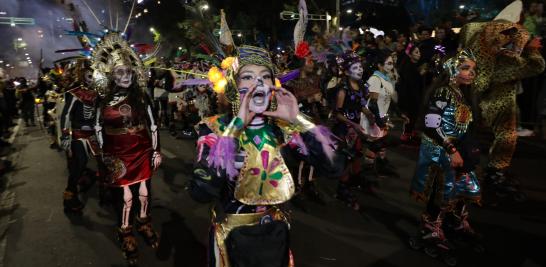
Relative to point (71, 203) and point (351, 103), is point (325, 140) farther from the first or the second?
point (71, 203)

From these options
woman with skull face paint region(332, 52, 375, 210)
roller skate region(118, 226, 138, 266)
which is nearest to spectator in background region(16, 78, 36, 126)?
roller skate region(118, 226, 138, 266)

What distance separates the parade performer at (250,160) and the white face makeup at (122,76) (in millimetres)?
1910

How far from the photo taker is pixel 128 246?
169 inches

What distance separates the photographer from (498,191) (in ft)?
20.0

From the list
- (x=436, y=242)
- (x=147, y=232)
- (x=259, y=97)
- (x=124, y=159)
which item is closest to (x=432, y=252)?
(x=436, y=242)

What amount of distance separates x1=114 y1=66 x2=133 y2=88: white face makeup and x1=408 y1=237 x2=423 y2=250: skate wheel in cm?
354

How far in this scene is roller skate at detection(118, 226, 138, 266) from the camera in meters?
4.29

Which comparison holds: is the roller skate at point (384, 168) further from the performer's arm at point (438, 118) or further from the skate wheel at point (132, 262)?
the skate wheel at point (132, 262)

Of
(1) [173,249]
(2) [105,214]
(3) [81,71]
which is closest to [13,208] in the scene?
(2) [105,214]

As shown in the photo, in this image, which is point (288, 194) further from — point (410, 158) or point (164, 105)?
point (164, 105)

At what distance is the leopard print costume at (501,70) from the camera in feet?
18.1

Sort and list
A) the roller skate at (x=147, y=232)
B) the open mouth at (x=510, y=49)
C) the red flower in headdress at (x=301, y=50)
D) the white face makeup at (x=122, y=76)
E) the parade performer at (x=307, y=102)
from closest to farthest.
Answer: the red flower in headdress at (x=301, y=50) → the white face makeup at (x=122, y=76) → the roller skate at (x=147, y=232) → the open mouth at (x=510, y=49) → the parade performer at (x=307, y=102)

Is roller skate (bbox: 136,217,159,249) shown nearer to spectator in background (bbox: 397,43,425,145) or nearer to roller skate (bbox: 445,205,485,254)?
roller skate (bbox: 445,205,485,254)

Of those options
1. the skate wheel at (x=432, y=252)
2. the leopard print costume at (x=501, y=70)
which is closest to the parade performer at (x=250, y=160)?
the skate wheel at (x=432, y=252)
